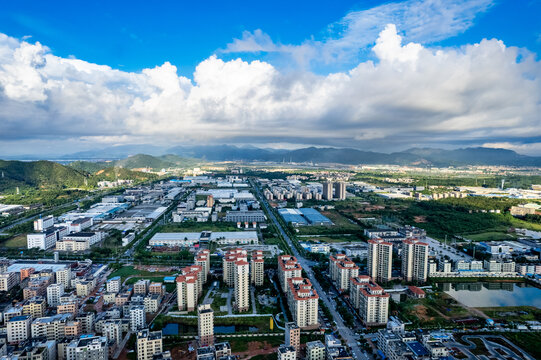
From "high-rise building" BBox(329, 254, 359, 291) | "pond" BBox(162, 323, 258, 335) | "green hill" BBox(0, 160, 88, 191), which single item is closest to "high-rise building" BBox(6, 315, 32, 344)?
"pond" BBox(162, 323, 258, 335)

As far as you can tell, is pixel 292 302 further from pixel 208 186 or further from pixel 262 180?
pixel 262 180

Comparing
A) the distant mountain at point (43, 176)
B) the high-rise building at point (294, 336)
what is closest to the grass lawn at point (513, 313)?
the high-rise building at point (294, 336)

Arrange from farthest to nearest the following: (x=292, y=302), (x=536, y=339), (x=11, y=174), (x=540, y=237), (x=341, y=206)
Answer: (x=11, y=174) → (x=341, y=206) → (x=540, y=237) → (x=292, y=302) → (x=536, y=339)

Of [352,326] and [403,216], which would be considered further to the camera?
[403,216]

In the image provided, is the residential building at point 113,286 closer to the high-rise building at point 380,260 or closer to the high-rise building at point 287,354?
the high-rise building at point 287,354

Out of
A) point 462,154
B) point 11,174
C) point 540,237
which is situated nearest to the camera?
point 540,237

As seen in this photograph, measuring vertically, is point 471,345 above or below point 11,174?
below

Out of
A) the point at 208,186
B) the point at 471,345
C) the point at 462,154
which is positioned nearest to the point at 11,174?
the point at 208,186
